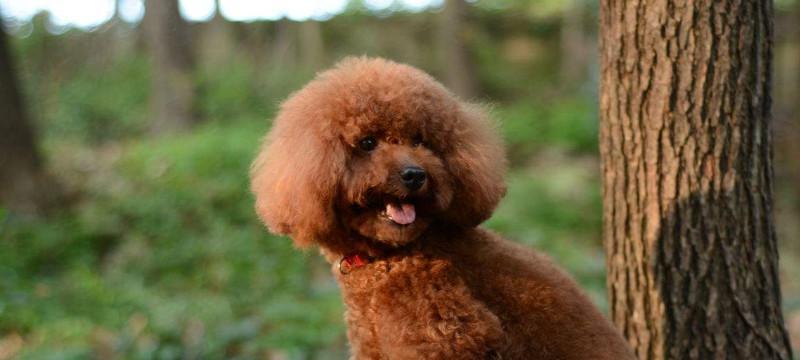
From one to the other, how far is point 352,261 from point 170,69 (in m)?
10.2

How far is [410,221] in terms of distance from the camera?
2.69m

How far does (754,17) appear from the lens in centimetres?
330

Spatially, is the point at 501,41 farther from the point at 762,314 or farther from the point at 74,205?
the point at 762,314

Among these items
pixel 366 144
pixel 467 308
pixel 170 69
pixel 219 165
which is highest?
pixel 366 144

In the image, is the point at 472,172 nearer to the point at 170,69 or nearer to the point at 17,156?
the point at 17,156

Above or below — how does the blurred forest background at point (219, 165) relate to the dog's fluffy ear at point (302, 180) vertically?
below

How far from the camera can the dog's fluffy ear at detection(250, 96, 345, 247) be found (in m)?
2.68

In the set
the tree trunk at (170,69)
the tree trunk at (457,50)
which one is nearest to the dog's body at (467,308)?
the tree trunk at (170,69)

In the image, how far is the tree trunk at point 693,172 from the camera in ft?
10.8

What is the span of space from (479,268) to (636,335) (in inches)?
45.4

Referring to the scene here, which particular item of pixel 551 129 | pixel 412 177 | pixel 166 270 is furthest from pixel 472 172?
pixel 551 129

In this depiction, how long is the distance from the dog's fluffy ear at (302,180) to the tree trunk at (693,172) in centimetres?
149

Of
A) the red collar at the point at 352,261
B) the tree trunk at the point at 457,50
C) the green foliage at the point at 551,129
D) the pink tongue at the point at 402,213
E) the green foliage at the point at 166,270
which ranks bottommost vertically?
the green foliage at the point at 551,129

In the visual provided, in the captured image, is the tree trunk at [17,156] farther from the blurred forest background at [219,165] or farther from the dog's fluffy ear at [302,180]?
the dog's fluffy ear at [302,180]
